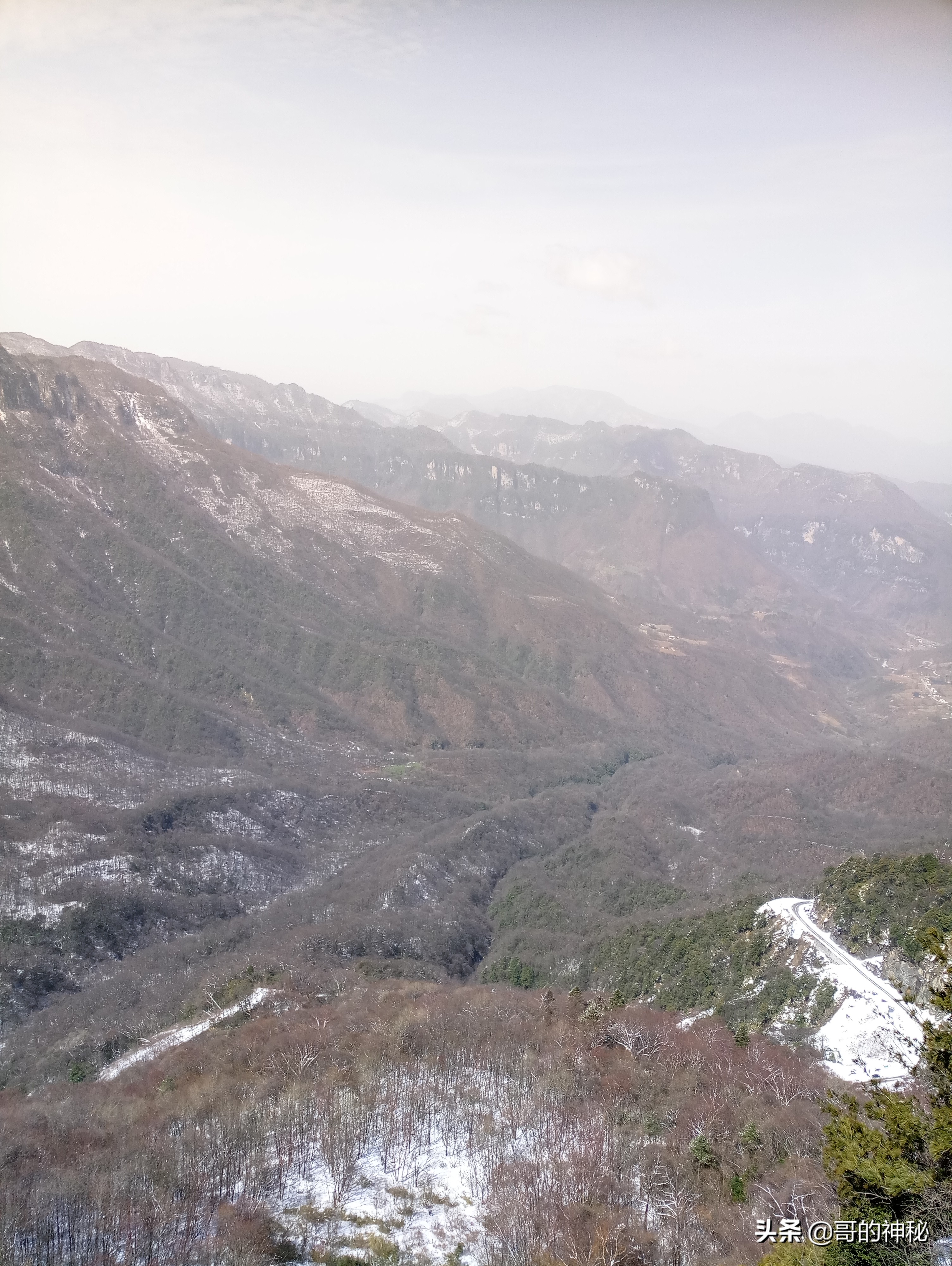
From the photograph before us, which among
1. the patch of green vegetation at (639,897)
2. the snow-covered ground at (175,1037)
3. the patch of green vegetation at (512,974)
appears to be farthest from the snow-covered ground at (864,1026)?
the patch of green vegetation at (639,897)

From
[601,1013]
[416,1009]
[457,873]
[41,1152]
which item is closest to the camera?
[41,1152]

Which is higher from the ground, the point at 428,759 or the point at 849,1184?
the point at 849,1184

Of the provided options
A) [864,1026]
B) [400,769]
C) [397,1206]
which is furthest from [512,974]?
[400,769]

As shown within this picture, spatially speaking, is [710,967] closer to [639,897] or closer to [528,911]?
[639,897]

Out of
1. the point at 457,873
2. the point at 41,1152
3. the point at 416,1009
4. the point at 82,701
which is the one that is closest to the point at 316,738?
the point at 82,701

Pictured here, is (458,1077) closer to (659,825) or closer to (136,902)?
(136,902)

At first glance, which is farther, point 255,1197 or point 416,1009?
point 416,1009

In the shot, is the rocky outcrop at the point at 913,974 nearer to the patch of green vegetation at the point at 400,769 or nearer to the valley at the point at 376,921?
the valley at the point at 376,921
